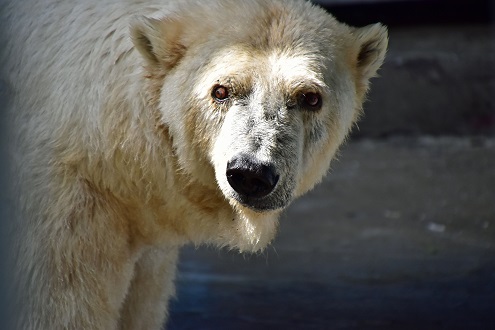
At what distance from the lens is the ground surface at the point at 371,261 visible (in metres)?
6.07

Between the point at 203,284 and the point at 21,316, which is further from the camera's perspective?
the point at 203,284

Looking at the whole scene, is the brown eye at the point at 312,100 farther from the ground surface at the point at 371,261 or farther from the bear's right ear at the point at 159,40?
the ground surface at the point at 371,261

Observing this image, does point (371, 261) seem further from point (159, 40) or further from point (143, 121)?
point (159, 40)

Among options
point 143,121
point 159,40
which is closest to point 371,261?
point 143,121

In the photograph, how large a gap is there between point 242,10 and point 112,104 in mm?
707

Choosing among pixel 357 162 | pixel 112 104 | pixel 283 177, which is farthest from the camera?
pixel 357 162

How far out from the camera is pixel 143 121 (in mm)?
4023

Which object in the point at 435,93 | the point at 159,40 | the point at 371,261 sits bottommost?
the point at 435,93

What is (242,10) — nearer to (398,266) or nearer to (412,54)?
(398,266)

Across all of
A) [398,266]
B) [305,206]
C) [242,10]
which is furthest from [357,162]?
[242,10]

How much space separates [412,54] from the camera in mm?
9922

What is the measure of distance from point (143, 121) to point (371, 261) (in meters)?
3.40

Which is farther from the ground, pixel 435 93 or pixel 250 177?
pixel 250 177

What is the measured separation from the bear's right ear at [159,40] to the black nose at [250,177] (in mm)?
674
